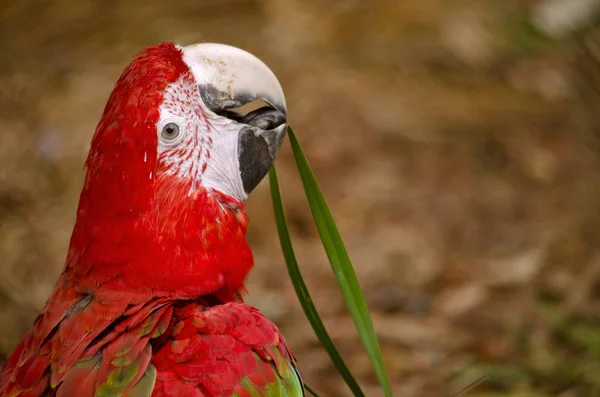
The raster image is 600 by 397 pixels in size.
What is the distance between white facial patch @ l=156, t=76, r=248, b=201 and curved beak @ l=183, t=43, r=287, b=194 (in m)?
0.02

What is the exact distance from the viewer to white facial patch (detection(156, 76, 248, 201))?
149 centimetres

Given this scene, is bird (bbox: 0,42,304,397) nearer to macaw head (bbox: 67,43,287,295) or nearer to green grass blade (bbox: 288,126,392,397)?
macaw head (bbox: 67,43,287,295)

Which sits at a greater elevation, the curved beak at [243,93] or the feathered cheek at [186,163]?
the curved beak at [243,93]

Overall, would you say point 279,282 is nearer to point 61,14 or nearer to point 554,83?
point 554,83

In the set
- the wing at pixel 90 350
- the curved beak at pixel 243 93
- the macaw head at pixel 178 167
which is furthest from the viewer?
the curved beak at pixel 243 93

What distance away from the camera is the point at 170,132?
1.50m

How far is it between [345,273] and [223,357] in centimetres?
31

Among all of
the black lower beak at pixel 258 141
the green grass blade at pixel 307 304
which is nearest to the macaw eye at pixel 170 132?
the black lower beak at pixel 258 141

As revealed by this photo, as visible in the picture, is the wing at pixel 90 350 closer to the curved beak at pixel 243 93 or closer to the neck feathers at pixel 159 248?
the neck feathers at pixel 159 248

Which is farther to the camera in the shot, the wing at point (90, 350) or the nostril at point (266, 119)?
the nostril at point (266, 119)

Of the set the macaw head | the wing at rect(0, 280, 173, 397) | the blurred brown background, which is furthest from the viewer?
the blurred brown background

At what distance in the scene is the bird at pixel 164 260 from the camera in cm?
136

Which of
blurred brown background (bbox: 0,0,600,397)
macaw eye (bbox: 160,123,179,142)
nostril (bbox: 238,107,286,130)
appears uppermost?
nostril (bbox: 238,107,286,130)

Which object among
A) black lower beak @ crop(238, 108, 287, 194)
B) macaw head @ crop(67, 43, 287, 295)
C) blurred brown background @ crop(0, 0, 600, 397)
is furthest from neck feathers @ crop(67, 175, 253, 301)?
blurred brown background @ crop(0, 0, 600, 397)
